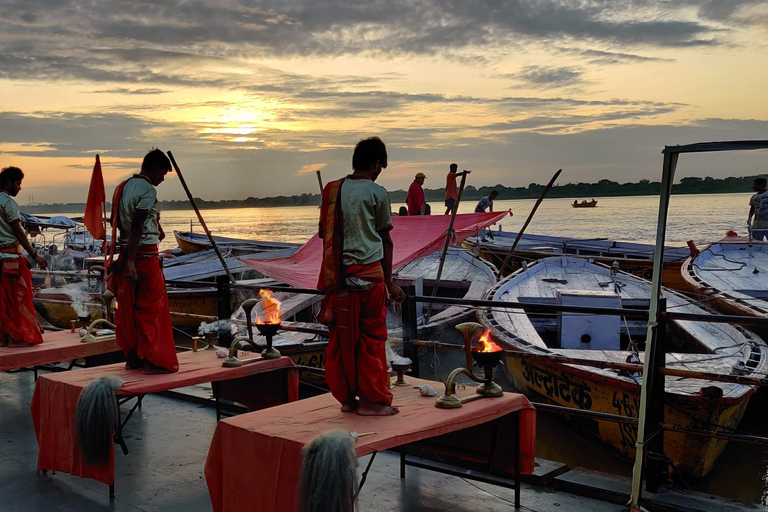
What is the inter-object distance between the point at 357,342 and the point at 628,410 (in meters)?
4.13

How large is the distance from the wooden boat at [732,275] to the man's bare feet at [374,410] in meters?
7.38

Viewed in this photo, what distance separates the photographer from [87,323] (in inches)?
245

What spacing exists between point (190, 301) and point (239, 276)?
2786 millimetres

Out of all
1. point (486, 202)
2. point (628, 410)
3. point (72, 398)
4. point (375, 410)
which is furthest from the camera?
point (486, 202)

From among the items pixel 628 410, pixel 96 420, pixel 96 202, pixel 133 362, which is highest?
pixel 96 202

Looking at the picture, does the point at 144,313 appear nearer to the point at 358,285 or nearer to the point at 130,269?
the point at 130,269

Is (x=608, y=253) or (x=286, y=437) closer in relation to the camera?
(x=286, y=437)

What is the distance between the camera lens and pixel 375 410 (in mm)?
3336

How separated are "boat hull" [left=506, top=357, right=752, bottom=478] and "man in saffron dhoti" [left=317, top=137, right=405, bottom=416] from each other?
352cm

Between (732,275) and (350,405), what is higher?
(350,405)

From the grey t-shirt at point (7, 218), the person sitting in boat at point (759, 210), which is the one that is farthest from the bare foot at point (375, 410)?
the person sitting in boat at point (759, 210)

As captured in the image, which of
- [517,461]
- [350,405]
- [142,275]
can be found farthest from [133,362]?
[517,461]

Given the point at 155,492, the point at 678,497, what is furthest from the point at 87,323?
the point at 678,497

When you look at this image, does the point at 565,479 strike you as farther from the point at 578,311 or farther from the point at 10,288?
the point at 10,288
